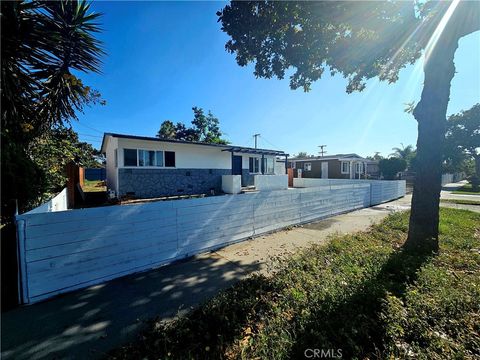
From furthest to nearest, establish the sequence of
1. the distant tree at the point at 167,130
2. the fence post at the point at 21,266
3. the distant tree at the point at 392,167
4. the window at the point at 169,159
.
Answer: the distant tree at the point at 167,130 < the distant tree at the point at 392,167 < the window at the point at 169,159 < the fence post at the point at 21,266

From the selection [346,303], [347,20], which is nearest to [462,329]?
[346,303]

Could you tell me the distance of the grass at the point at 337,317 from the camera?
6.58 feet

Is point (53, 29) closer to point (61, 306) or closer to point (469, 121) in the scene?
point (61, 306)

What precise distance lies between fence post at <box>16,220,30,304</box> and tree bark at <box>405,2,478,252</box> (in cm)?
695

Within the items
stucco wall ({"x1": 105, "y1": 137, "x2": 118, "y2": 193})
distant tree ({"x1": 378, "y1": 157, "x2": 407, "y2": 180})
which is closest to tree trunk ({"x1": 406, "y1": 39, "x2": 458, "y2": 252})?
stucco wall ({"x1": 105, "y1": 137, "x2": 118, "y2": 193})

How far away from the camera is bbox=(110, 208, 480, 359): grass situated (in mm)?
2006

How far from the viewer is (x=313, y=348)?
6.63ft

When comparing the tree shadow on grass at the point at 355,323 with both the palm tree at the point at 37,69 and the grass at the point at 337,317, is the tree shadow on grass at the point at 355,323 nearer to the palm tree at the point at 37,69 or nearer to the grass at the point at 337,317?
the grass at the point at 337,317

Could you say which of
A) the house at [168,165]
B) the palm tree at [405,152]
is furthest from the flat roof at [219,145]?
the palm tree at [405,152]

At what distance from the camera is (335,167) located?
27234mm

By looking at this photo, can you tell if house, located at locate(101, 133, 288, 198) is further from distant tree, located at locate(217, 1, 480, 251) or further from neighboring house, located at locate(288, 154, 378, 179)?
neighboring house, located at locate(288, 154, 378, 179)

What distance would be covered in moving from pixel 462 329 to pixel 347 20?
610 centimetres

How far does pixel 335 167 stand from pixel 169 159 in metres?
21.9

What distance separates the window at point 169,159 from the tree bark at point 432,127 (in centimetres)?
1196
